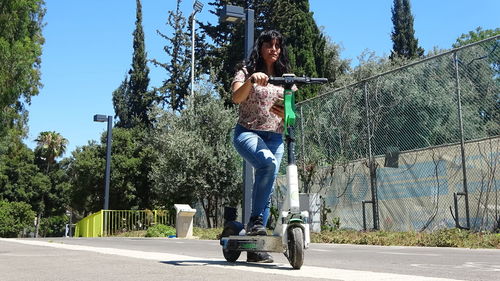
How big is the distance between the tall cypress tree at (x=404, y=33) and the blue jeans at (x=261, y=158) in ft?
146

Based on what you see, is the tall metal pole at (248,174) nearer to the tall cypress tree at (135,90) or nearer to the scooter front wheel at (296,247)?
the scooter front wheel at (296,247)

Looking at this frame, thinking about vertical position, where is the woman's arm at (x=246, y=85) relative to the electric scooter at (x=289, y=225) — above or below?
above

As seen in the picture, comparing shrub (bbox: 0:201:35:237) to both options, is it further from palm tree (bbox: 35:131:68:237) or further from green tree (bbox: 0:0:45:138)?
green tree (bbox: 0:0:45:138)

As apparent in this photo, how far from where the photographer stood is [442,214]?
10.9 m

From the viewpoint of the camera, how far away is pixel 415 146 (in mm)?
11570

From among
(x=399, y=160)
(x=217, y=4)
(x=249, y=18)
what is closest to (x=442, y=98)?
(x=399, y=160)

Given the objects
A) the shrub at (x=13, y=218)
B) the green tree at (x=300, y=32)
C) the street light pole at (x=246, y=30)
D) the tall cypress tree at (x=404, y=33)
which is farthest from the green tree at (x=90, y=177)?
the tall cypress tree at (x=404, y=33)

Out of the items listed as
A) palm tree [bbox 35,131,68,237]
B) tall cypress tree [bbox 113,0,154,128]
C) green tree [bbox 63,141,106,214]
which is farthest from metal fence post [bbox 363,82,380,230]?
palm tree [bbox 35,131,68,237]

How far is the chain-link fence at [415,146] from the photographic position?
10211mm

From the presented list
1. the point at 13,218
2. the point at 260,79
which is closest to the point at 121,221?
the point at 13,218

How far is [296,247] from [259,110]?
4.08ft

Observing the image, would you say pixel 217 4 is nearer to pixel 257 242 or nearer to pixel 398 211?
pixel 398 211

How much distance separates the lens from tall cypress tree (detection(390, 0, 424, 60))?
48.2m

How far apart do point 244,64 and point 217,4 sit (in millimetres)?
32714
